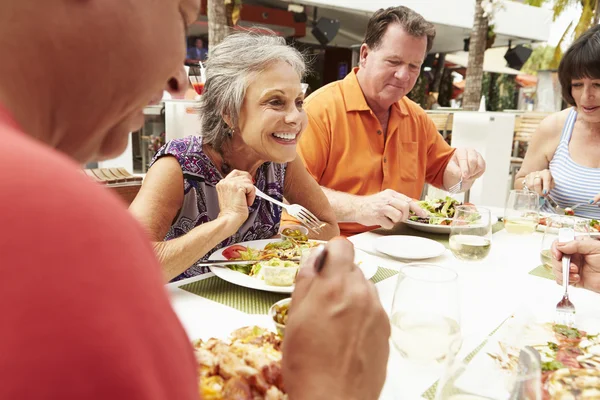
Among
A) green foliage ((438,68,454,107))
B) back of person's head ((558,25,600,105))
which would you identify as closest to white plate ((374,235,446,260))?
back of person's head ((558,25,600,105))

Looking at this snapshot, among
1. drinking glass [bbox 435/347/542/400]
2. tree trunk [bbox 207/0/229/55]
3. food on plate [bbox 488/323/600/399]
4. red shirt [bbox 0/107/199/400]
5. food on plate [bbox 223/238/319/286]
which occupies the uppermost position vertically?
tree trunk [bbox 207/0/229/55]

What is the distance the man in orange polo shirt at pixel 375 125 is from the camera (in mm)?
3271

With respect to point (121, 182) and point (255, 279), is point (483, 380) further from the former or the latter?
point (121, 182)

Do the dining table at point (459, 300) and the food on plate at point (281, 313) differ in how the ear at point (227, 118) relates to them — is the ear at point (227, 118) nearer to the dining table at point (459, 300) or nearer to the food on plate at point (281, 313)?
the dining table at point (459, 300)

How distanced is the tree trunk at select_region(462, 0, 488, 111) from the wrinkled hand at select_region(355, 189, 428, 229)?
6.71 metres

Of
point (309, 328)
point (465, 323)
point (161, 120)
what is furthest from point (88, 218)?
point (161, 120)

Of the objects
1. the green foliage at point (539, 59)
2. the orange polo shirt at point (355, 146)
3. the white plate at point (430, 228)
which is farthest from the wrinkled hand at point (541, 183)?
the green foliage at point (539, 59)

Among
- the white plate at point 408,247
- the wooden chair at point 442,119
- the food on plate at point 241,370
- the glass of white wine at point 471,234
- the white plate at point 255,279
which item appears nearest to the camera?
the food on plate at point 241,370

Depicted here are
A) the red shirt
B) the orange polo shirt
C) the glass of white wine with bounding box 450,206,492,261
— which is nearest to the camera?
the red shirt

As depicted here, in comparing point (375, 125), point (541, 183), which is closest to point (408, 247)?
point (375, 125)

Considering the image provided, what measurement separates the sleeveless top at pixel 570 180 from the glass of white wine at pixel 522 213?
1.11 metres

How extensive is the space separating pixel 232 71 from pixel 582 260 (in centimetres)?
166

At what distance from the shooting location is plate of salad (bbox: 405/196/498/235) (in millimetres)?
2455

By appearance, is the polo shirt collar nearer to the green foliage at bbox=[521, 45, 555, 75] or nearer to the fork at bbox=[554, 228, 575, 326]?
the fork at bbox=[554, 228, 575, 326]
